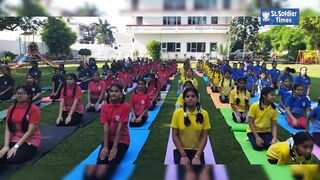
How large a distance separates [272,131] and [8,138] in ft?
11.7

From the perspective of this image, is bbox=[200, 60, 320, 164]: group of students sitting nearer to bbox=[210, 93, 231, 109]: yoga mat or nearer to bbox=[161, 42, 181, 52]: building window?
bbox=[210, 93, 231, 109]: yoga mat

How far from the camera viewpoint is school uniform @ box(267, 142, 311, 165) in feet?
11.2

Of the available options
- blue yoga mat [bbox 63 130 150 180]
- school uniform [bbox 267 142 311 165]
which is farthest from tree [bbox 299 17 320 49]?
school uniform [bbox 267 142 311 165]

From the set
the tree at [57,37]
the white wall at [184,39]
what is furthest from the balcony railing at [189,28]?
the tree at [57,37]

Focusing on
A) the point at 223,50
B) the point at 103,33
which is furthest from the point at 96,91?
the point at 103,33

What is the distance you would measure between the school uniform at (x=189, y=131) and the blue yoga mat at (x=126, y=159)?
29.5 inches

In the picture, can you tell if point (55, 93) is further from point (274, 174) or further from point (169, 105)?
point (274, 174)

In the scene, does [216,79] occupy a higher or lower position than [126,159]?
higher

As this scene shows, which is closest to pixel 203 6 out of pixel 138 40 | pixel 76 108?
pixel 76 108

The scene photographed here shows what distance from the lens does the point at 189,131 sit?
13.1ft

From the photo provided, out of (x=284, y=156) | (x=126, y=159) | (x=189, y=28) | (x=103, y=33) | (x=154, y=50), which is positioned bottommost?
(x=126, y=159)

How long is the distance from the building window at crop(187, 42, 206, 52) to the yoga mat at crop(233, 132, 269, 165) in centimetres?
2892

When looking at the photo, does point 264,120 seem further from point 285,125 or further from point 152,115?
point 152,115

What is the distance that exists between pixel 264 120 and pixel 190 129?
1.53 metres
